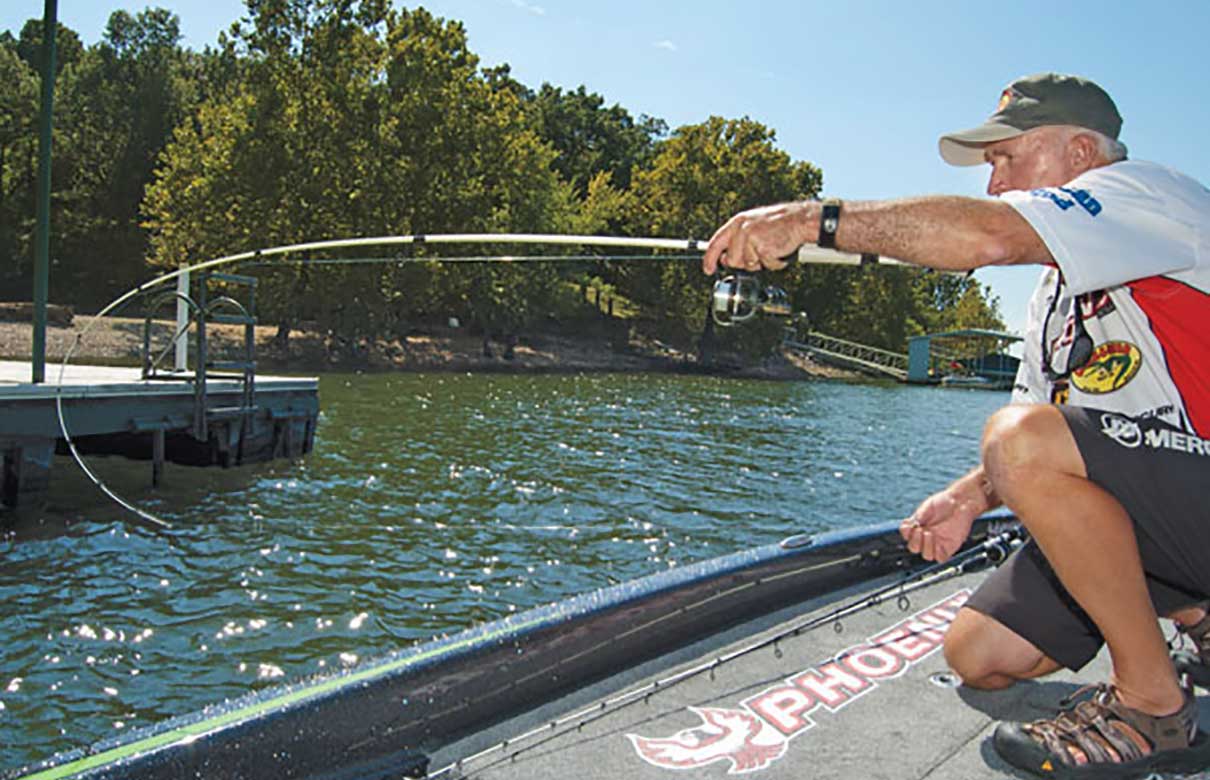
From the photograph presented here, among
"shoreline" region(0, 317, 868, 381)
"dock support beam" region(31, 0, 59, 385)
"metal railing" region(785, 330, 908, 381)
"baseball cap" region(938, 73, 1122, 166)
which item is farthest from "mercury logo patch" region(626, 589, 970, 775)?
"metal railing" region(785, 330, 908, 381)

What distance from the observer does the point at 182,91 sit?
6269 cm

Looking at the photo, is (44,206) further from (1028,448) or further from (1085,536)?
(1085,536)

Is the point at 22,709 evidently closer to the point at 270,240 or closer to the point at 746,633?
the point at 746,633

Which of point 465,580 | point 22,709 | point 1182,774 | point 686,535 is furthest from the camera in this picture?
point 686,535

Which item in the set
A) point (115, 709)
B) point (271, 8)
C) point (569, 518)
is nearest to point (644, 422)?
point (569, 518)

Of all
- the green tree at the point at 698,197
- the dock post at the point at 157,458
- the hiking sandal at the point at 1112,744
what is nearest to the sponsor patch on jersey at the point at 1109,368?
the hiking sandal at the point at 1112,744

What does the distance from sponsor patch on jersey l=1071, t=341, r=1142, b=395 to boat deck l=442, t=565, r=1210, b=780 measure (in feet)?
3.73

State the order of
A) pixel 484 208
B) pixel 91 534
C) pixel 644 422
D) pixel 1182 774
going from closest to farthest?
pixel 1182 774 → pixel 91 534 → pixel 644 422 → pixel 484 208

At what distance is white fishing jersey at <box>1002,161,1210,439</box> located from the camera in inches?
89.0

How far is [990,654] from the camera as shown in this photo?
11.0ft

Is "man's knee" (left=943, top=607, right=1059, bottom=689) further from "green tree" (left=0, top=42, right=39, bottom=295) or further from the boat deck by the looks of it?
"green tree" (left=0, top=42, right=39, bottom=295)

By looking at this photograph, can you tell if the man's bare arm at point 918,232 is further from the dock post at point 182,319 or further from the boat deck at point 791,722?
the dock post at point 182,319

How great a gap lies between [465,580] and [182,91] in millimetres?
62888

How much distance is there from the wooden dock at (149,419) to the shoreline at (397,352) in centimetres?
1879
